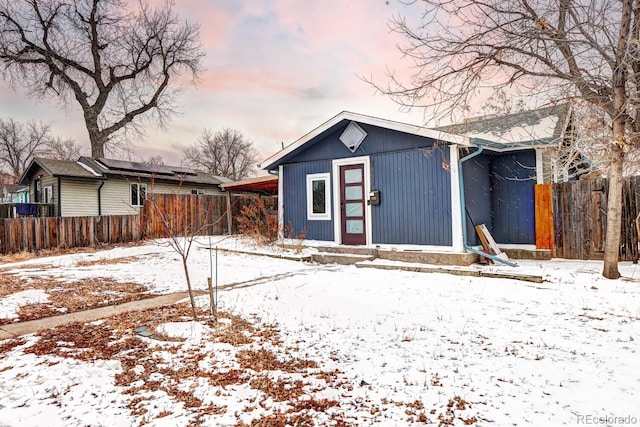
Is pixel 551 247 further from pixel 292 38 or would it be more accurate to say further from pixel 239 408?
pixel 292 38

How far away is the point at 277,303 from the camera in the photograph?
16.4 feet

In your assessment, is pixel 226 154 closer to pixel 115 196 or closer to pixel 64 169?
pixel 115 196

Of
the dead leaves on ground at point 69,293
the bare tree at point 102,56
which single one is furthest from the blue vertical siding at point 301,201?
the bare tree at point 102,56

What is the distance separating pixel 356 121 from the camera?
28.4 ft

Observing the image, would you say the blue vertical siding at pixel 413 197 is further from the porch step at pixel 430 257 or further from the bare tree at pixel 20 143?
the bare tree at pixel 20 143

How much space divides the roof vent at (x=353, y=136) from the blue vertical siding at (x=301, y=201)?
2.48ft

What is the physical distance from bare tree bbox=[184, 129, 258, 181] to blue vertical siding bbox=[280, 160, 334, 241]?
30663 millimetres

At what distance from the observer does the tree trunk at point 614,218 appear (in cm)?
568

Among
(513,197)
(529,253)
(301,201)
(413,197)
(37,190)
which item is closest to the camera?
(413,197)

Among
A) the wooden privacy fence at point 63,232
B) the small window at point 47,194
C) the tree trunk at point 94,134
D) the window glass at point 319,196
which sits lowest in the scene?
the wooden privacy fence at point 63,232

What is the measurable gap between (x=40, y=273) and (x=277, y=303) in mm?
6081

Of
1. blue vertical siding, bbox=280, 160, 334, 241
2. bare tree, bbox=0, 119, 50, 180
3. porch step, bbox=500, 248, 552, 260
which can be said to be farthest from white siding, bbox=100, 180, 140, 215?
bare tree, bbox=0, 119, 50, 180

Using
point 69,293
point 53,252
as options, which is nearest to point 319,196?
point 69,293

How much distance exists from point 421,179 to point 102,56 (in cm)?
2377
